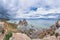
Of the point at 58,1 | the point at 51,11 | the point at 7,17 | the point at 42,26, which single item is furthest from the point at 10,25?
the point at 58,1

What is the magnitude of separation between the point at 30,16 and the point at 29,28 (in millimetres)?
130

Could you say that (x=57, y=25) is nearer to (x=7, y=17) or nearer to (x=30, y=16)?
(x=30, y=16)

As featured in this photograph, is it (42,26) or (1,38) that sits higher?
(42,26)

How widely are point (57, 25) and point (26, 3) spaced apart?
407 millimetres

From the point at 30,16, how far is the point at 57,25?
0.30 metres

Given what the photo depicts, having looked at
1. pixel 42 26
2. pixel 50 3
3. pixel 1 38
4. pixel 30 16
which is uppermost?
pixel 50 3

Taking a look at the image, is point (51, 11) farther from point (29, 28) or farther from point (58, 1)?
point (29, 28)

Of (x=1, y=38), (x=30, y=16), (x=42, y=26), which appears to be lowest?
(x=1, y=38)

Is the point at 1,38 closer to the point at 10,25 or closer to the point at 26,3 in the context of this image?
the point at 10,25

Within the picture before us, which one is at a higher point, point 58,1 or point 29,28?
point 58,1

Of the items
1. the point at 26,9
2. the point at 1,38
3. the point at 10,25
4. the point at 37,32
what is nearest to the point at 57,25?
the point at 37,32

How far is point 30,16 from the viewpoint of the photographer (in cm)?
152

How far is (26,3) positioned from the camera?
1518mm

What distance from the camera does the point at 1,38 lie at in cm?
150
